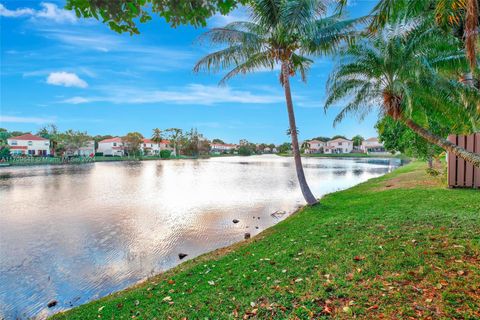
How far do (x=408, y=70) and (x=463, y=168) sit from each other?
22.4ft

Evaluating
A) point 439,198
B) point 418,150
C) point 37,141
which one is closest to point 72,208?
point 439,198

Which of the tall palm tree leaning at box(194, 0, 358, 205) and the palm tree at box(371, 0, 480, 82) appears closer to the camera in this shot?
the palm tree at box(371, 0, 480, 82)

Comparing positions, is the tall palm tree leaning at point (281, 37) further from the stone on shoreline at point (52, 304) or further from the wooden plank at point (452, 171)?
the stone on shoreline at point (52, 304)

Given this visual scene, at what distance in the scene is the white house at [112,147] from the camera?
300 feet

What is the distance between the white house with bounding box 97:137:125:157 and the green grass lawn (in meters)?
92.6

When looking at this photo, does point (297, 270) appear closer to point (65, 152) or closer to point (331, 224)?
point (331, 224)

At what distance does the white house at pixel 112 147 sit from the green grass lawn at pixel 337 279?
3647 inches

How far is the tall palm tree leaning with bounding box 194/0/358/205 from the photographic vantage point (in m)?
9.96

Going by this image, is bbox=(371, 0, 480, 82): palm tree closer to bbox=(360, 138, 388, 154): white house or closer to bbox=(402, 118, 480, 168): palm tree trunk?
bbox=(402, 118, 480, 168): palm tree trunk

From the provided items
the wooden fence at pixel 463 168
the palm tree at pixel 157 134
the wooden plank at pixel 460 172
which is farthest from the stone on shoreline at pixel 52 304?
the palm tree at pixel 157 134

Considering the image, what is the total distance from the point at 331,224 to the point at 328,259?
3130 mm

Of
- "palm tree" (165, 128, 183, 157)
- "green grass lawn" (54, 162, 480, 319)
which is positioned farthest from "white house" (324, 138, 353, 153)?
"green grass lawn" (54, 162, 480, 319)

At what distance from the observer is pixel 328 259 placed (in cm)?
539

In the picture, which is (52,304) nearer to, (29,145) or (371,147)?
(29,145)
